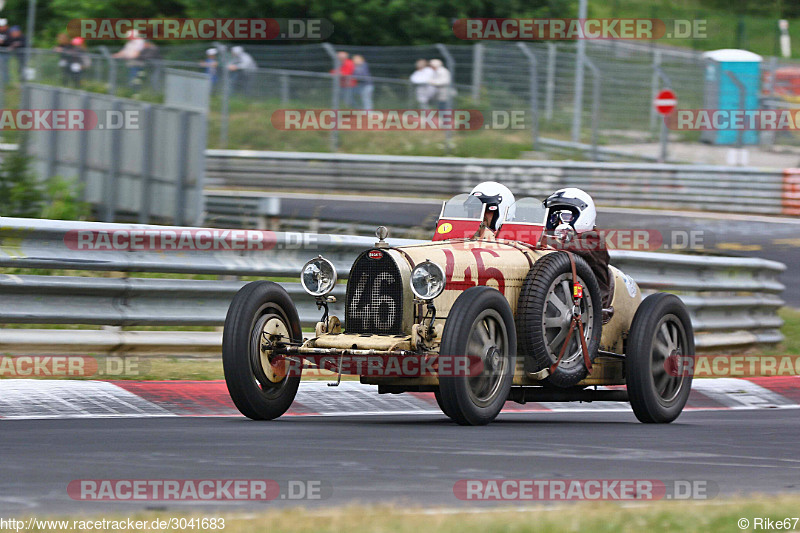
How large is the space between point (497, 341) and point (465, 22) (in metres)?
28.6

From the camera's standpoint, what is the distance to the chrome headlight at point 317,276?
8688 millimetres

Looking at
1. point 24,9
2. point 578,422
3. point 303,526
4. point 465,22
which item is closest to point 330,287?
point 578,422

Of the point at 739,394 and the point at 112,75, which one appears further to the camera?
the point at 112,75

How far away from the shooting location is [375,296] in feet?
27.8

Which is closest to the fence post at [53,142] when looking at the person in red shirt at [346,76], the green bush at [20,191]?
the green bush at [20,191]

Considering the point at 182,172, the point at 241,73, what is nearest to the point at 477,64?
the point at 241,73

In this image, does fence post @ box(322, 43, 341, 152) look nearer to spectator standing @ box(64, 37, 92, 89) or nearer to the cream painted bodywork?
spectator standing @ box(64, 37, 92, 89)

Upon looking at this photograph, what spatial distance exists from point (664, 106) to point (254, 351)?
19.5m

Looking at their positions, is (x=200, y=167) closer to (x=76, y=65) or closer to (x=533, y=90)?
(x=76, y=65)

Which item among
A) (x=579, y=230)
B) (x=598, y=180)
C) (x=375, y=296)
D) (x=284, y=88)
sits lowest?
(x=375, y=296)

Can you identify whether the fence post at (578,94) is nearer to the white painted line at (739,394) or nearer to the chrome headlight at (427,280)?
the white painted line at (739,394)

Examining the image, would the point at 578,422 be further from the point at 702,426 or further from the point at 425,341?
the point at 425,341

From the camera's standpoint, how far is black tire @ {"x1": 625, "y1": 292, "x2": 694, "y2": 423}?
9.23m

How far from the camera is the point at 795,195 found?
25031 mm
